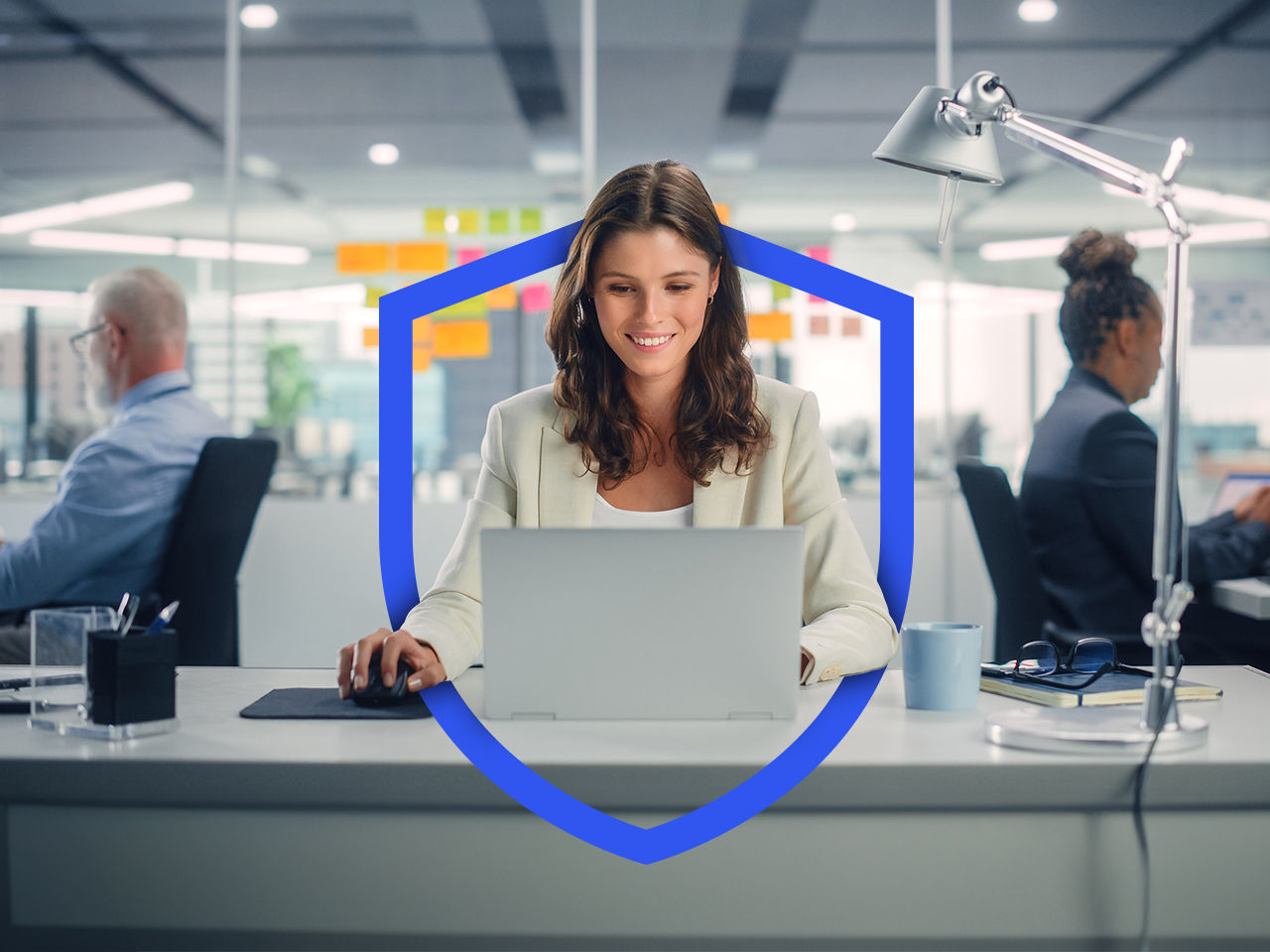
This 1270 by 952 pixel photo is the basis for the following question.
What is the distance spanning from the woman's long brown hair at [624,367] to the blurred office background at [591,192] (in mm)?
2318

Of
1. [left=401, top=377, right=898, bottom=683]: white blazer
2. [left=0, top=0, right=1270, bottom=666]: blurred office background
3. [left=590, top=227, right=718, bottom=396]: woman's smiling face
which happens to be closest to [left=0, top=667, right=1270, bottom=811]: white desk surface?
[left=401, top=377, right=898, bottom=683]: white blazer

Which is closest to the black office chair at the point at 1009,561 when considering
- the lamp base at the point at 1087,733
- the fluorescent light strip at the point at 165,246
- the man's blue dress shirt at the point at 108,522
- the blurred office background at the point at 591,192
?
the lamp base at the point at 1087,733

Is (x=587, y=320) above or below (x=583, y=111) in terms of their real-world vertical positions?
below

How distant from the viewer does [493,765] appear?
1.12 m

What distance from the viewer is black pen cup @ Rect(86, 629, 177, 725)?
1.24 metres

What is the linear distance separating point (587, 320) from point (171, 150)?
3200mm

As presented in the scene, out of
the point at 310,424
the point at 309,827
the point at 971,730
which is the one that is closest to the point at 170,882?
the point at 309,827

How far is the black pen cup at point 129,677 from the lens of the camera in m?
1.24

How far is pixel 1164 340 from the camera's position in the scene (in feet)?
4.03

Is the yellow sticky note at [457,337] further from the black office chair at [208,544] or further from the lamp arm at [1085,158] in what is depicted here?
the lamp arm at [1085,158]

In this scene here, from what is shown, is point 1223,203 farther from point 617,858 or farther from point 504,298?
point 617,858

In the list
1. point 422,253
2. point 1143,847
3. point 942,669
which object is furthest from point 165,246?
point 1143,847

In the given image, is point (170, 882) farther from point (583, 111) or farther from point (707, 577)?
point (583, 111)

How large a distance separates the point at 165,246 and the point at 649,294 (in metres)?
3.25
